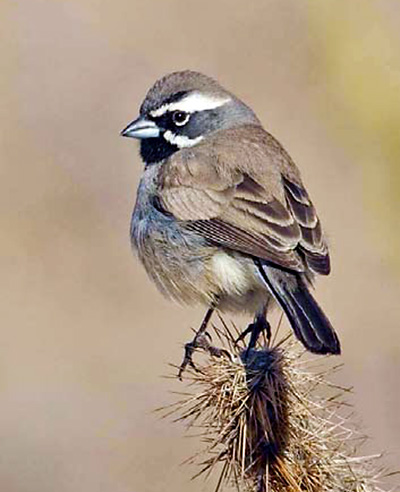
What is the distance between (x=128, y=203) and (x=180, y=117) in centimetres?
632

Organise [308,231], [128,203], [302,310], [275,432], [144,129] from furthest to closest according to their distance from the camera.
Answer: [128,203], [144,129], [308,231], [302,310], [275,432]

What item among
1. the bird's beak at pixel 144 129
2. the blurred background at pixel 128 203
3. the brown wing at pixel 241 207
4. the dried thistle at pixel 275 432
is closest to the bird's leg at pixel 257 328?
the brown wing at pixel 241 207

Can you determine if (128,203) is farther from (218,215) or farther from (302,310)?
(302,310)

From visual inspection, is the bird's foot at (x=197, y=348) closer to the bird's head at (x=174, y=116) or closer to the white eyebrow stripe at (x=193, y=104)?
the bird's head at (x=174, y=116)

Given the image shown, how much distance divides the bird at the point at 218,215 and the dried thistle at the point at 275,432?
0.57 meters

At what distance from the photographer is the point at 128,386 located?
11133 millimetres

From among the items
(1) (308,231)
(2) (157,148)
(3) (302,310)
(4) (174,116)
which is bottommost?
(3) (302,310)

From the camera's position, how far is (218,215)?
609 centimetres

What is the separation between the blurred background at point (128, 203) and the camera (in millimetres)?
10492

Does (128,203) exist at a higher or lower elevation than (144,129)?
higher

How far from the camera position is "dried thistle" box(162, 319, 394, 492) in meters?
4.66

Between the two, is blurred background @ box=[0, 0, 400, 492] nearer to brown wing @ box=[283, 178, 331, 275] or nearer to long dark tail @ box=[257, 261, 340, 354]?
brown wing @ box=[283, 178, 331, 275]

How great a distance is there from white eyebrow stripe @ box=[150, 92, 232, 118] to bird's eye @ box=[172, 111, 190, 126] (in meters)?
0.02

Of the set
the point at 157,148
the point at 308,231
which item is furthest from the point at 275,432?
the point at 157,148
